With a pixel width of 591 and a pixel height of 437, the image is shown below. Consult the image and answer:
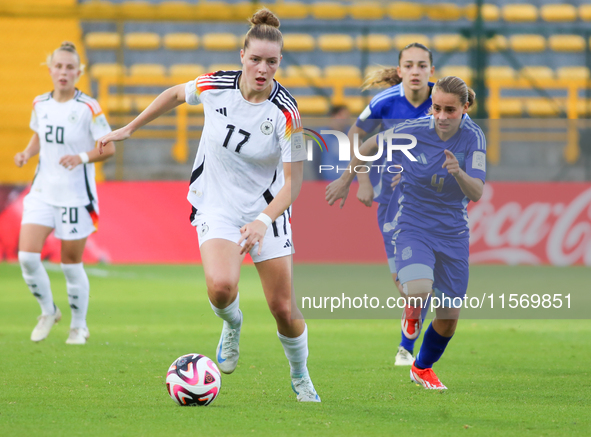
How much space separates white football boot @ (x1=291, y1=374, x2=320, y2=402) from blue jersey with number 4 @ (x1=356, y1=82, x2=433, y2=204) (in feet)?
6.86

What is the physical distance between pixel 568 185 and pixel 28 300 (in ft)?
26.6

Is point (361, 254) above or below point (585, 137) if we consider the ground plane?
below

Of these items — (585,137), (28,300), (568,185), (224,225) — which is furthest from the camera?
(585,137)

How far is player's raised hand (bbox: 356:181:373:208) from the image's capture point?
574cm

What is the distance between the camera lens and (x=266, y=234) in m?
4.62

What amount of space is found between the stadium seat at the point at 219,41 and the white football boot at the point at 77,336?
1123 cm

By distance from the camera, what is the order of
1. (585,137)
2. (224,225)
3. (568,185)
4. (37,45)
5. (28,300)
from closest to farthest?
1. (224,225)
2. (28,300)
3. (568,185)
4. (585,137)
5. (37,45)

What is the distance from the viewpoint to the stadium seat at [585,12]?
18.2 metres

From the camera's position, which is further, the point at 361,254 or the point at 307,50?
the point at 307,50

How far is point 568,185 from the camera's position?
13.0 meters

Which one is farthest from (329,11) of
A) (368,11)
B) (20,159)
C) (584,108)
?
(20,159)

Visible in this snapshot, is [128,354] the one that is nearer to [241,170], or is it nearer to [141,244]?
[241,170]

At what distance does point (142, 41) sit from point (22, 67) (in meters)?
2.46

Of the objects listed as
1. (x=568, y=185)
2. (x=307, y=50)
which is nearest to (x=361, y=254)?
(x=568, y=185)
